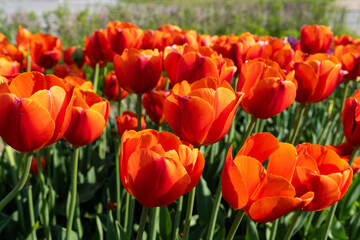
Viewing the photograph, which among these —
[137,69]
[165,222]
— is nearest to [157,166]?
[137,69]

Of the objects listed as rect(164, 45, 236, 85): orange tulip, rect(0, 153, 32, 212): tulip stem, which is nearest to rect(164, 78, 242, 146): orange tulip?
rect(164, 45, 236, 85): orange tulip

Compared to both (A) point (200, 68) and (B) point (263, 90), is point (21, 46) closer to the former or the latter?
(A) point (200, 68)

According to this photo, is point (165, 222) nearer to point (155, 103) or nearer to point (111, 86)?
point (155, 103)

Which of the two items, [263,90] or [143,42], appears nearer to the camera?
[263,90]

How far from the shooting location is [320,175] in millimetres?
770

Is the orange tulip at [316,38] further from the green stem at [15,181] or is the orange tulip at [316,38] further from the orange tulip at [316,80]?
the green stem at [15,181]

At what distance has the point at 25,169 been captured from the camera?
2.54 ft

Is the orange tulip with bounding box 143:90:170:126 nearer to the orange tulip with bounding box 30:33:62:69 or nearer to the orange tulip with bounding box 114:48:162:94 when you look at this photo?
the orange tulip with bounding box 114:48:162:94

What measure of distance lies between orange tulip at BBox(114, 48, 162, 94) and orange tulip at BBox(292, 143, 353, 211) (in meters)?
A: 0.56

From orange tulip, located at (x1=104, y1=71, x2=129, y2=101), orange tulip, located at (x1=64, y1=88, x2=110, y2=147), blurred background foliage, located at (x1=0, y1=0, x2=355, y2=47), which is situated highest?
orange tulip, located at (x1=64, y1=88, x2=110, y2=147)

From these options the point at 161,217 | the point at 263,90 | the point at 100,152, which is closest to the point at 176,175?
the point at 263,90

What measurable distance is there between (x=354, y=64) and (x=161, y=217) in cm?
105

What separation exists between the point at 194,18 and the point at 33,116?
8262 millimetres

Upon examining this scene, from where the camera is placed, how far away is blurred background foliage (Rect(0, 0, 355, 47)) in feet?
22.0
